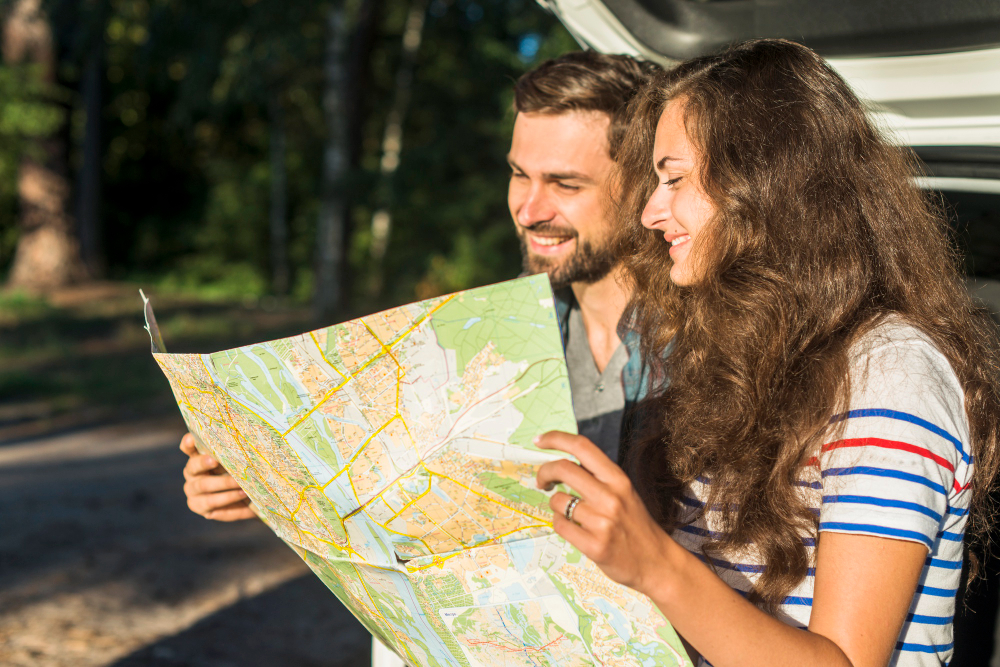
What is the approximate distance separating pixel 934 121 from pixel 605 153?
35.8 inches

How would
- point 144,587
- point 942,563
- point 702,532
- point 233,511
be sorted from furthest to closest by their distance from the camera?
point 144,587
point 233,511
point 702,532
point 942,563

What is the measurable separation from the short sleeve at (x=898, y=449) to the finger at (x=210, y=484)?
117cm

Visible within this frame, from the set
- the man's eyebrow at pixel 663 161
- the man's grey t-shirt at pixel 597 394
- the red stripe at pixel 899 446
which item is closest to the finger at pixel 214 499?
the man's grey t-shirt at pixel 597 394

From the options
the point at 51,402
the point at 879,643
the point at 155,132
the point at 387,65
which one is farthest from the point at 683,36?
the point at 155,132

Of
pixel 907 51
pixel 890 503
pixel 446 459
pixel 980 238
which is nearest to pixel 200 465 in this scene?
pixel 446 459

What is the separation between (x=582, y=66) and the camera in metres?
2.29

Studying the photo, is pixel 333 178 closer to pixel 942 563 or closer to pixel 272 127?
pixel 272 127

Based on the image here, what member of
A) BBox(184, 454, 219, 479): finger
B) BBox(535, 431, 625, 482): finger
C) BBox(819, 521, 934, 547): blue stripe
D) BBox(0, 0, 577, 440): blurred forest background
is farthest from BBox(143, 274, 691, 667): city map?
BBox(0, 0, 577, 440): blurred forest background

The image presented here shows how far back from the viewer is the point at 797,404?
3.85 feet

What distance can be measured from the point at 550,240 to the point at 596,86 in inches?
19.1

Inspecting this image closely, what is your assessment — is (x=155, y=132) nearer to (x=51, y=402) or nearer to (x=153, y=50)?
(x=153, y=50)

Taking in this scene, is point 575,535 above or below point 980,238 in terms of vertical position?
below

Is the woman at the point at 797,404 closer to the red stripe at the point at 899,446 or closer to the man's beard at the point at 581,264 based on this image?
the red stripe at the point at 899,446

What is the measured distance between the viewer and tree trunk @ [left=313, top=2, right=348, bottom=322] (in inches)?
444
